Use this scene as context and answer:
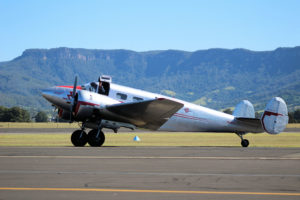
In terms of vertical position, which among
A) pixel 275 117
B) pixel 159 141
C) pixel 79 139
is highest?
pixel 275 117

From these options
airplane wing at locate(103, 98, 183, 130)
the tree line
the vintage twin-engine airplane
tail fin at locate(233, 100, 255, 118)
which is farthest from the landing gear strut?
the tree line

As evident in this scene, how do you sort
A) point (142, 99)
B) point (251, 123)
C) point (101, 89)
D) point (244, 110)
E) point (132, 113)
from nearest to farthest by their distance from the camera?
point (132, 113) → point (101, 89) → point (142, 99) → point (251, 123) → point (244, 110)

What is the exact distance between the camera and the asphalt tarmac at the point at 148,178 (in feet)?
31.9

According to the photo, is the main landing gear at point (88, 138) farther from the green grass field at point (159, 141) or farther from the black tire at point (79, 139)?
the green grass field at point (159, 141)

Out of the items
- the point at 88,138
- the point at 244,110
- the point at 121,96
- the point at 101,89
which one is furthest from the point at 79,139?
the point at 244,110

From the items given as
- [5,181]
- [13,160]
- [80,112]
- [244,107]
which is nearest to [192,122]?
[244,107]

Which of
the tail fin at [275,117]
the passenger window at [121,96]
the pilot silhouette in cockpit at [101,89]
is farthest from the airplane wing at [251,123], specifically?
the pilot silhouette in cockpit at [101,89]

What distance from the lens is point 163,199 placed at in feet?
30.2

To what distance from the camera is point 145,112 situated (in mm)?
27328

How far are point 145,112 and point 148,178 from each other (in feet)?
50.1

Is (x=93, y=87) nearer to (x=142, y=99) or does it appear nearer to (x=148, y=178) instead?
(x=142, y=99)

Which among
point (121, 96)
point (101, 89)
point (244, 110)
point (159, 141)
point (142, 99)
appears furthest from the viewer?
point (159, 141)

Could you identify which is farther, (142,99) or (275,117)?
(275,117)

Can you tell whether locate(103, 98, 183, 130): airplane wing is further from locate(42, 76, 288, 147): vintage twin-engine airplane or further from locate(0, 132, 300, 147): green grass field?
locate(0, 132, 300, 147): green grass field
